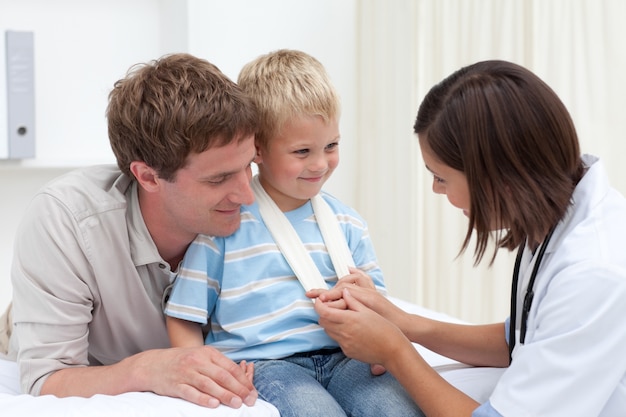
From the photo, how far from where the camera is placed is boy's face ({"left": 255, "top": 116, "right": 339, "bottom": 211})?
1786 mm

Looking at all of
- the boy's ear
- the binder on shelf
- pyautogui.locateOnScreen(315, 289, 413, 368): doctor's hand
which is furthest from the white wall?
pyautogui.locateOnScreen(315, 289, 413, 368): doctor's hand

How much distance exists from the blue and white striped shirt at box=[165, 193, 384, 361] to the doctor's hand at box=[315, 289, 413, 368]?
0.11 m

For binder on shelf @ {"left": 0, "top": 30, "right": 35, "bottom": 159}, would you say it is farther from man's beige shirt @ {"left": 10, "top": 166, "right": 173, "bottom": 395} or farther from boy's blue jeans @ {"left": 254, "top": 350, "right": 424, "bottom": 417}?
boy's blue jeans @ {"left": 254, "top": 350, "right": 424, "bottom": 417}

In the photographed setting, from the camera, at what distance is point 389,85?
3787 mm

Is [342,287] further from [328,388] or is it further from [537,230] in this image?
[537,230]

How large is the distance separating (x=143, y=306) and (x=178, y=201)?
274 mm

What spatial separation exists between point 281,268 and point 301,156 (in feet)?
0.83

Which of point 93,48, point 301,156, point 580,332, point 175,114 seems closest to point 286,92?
point 301,156

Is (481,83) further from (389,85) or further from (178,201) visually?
(389,85)

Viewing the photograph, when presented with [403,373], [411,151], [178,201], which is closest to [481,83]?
[403,373]

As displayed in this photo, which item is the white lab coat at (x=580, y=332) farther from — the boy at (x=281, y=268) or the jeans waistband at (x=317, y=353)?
the jeans waistband at (x=317, y=353)

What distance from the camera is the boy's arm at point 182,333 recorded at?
1.75 metres

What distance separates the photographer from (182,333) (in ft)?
5.76

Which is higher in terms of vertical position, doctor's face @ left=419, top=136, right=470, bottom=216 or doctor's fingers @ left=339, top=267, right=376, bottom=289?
doctor's face @ left=419, top=136, right=470, bottom=216
